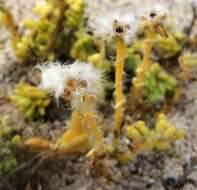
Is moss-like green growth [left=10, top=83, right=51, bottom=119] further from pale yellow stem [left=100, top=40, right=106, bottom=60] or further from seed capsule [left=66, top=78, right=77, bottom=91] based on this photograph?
seed capsule [left=66, top=78, right=77, bottom=91]

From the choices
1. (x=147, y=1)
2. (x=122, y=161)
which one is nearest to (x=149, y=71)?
(x=122, y=161)

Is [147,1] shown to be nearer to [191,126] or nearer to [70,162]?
[191,126]

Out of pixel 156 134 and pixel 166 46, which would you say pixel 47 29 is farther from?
pixel 156 134

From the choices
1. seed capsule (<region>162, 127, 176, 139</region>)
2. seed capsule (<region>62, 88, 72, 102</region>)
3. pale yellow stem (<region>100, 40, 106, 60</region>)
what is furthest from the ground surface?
seed capsule (<region>62, 88, 72, 102</region>)

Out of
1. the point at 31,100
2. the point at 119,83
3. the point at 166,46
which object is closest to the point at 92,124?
the point at 119,83

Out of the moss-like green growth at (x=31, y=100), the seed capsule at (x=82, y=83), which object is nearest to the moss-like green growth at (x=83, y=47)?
the moss-like green growth at (x=31, y=100)
